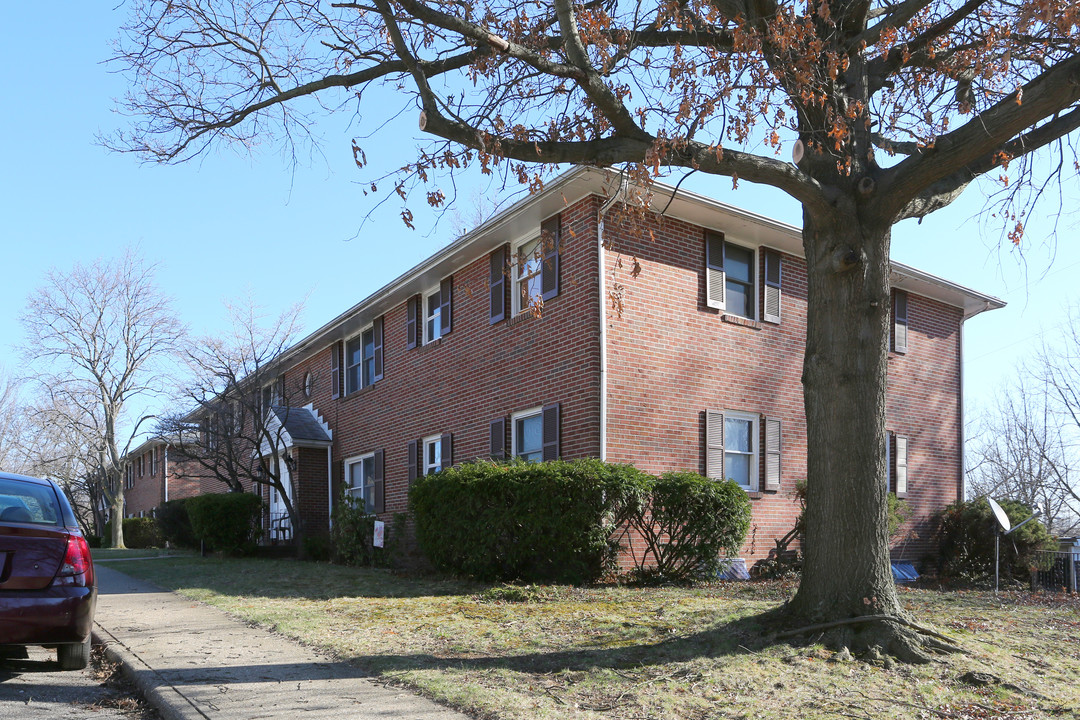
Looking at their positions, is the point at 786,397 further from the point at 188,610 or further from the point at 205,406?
the point at 205,406

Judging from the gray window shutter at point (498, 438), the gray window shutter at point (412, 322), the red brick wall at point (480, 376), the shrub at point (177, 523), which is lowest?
the shrub at point (177, 523)

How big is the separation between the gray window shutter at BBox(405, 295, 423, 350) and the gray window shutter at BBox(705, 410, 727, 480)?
6.67 meters

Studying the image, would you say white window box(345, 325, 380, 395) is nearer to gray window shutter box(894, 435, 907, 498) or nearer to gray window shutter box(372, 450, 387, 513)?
gray window shutter box(372, 450, 387, 513)

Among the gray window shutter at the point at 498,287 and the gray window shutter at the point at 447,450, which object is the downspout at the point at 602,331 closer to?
the gray window shutter at the point at 498,287

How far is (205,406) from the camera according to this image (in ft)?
69.2

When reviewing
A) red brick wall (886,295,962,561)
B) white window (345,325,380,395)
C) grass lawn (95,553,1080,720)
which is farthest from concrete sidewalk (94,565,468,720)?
red brick wall (886,295,962,561)

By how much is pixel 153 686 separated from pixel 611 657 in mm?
3091

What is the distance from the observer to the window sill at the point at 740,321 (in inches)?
580

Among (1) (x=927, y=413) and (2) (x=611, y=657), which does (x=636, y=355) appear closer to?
(2) (x=611, y=657)

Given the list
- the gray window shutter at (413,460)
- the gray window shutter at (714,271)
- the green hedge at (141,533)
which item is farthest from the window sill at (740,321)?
the green hedge at (141,533)

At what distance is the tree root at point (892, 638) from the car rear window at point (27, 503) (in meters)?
5.26

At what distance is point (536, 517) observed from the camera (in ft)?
37.5

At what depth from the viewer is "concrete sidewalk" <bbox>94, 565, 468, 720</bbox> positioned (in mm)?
5219

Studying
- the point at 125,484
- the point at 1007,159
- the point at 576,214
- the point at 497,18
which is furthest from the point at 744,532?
the point at 125,484
